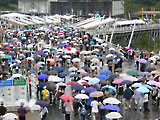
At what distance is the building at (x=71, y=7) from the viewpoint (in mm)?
111875

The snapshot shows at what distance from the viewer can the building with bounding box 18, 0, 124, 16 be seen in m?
112

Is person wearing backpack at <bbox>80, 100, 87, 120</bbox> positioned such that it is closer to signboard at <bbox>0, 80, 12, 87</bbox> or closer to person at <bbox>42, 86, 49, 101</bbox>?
person at <bbox>42, 86, 49, 101</bbox>

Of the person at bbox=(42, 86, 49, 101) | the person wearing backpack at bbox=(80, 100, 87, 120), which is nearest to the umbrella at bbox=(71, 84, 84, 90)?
the person wearing backpack at bbox=(80, 100, 87, 120)

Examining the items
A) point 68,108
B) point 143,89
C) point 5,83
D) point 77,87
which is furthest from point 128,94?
point 5,83

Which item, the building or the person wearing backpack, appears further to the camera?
the building

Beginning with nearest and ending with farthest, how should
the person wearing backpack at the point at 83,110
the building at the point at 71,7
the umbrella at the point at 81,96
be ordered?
the person wearing backpack at the point at 83,110
the umbrella at the point at 81,96
the building at the point at 71,7

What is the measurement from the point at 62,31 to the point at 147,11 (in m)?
66.0

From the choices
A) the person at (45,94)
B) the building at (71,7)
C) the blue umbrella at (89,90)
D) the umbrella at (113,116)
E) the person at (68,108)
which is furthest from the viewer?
the building at (71,7)

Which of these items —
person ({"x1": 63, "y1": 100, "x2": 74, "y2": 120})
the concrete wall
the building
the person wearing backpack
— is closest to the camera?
person ({"x1": 63, "y1": 100, "x2": 74, "y2": 120})

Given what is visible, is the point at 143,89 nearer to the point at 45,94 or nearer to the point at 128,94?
the point at 128,94

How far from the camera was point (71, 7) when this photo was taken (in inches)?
4530

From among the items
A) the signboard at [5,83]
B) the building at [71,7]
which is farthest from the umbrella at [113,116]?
the building at [71,7]

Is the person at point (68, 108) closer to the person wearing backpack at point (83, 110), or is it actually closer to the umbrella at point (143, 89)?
the person wearing backpack at point (83, 110)

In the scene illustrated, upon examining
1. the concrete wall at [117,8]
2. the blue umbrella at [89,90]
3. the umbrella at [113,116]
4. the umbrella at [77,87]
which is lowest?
the umbrella at [113,116]
